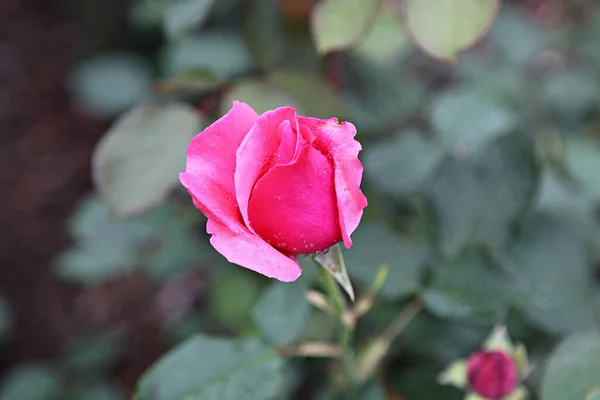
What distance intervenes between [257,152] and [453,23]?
36 centimetres

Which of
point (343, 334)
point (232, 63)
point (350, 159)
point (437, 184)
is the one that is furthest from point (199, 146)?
point (232, 63)

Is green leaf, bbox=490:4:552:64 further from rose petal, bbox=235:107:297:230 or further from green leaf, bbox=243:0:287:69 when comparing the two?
rose petal, bbox=235:107:297:230

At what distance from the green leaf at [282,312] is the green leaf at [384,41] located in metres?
0.64

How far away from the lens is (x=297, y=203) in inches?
20.9

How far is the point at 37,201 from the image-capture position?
2.24 m

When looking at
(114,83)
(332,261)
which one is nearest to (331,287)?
(332,261)

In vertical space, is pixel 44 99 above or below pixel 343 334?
below

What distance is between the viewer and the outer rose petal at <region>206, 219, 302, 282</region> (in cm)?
50

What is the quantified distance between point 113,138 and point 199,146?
395 mm

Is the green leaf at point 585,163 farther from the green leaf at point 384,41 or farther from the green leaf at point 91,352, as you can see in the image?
the green leaf at point 91,352

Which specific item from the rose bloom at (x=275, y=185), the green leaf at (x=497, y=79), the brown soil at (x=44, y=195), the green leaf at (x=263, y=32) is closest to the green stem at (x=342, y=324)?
the rose bloom at (x=275, y=185)

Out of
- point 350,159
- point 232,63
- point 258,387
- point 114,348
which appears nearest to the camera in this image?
point 350,159

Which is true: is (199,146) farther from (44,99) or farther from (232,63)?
(44,99)

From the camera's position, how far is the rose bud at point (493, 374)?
0.77 metres
